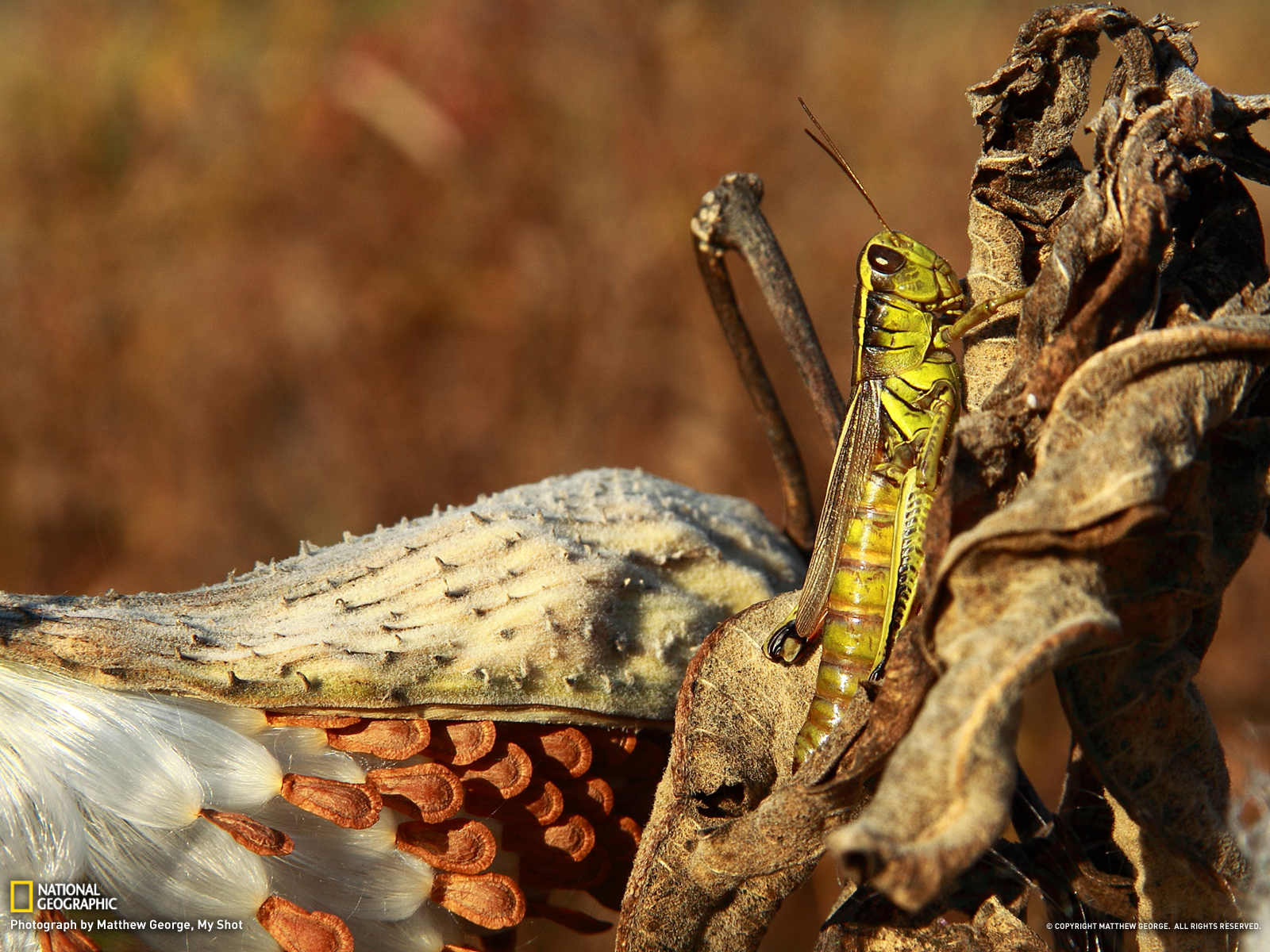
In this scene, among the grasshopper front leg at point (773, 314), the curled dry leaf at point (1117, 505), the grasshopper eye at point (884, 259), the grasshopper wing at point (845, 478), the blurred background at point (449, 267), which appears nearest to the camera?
the curled dry leaf at point (1117, 505)

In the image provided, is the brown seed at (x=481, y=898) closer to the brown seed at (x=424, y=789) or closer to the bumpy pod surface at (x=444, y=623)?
the brown seed at (x=424, y=789)

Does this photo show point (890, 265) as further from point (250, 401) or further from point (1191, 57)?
point (250, 401)

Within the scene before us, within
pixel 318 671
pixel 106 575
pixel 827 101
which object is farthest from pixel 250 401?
pixel 318 671

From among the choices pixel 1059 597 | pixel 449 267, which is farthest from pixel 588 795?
pixel 449 267

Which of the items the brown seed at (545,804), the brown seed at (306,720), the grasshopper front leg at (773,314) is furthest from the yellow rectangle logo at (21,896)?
the grasshopper front leg at (773,314)

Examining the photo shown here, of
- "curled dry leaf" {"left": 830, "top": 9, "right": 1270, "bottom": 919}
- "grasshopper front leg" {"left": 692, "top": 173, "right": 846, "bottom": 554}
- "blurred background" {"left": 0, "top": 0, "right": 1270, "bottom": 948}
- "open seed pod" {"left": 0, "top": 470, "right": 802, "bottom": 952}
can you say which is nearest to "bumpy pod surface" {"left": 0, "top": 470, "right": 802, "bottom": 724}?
"open seed pod" {"left": 0, "top": 470, "right": 802, "bottom": 952}

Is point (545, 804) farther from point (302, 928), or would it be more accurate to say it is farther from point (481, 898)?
point (302, 928)
